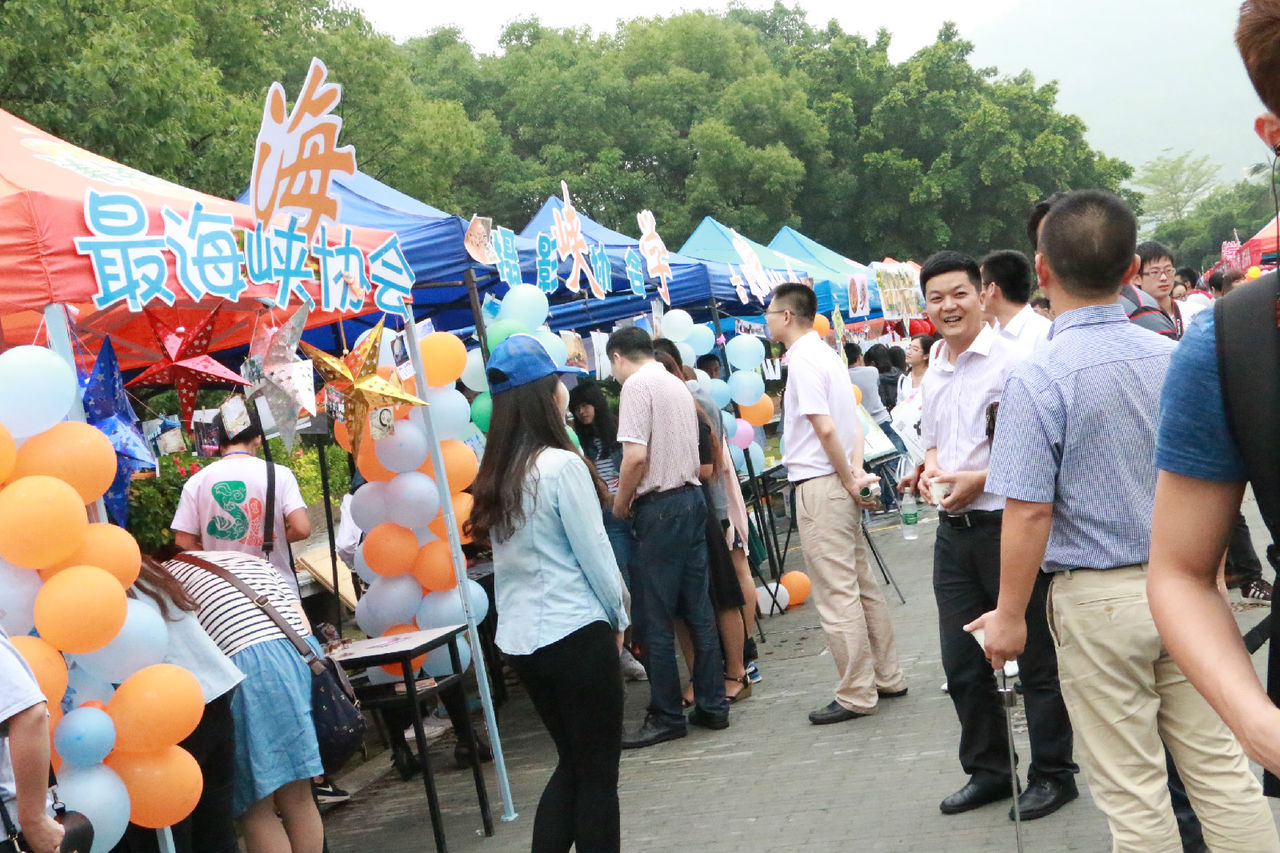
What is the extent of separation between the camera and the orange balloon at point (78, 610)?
130 inches

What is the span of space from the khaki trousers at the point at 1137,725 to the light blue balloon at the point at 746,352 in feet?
25.0

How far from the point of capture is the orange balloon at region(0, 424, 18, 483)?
10.8 feet

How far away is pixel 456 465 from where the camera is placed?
18.8 feet

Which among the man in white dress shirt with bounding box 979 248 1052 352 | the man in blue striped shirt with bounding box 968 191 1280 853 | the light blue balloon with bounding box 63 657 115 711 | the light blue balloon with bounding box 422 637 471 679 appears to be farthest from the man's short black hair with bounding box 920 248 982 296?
the light blue balloon with bounding box 63 657 115 711

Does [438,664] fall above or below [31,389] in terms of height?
below

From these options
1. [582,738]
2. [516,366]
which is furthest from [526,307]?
[582,738]

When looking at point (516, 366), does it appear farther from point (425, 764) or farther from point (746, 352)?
point (746, 352)

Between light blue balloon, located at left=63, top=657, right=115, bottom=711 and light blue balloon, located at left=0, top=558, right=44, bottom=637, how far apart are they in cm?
24

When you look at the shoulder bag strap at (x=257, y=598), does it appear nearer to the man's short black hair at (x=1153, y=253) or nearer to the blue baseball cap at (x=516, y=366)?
the blue baseball cap at (x=516, y=366)

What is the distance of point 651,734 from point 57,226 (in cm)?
404

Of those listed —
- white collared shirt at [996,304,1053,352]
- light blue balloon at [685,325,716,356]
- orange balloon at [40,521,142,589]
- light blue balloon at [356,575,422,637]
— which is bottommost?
light blue balloon at [356,575,422,637]

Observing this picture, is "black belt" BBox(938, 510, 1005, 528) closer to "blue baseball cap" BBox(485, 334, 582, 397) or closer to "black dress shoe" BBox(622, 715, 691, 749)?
"blue baseball cap" BBox(485, 334, 582, 397)

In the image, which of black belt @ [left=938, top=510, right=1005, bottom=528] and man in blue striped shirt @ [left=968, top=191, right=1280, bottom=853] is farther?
black belt @ [left=938, top=510, right=1005, bottom=528]

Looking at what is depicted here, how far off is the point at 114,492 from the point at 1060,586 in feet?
10.2
